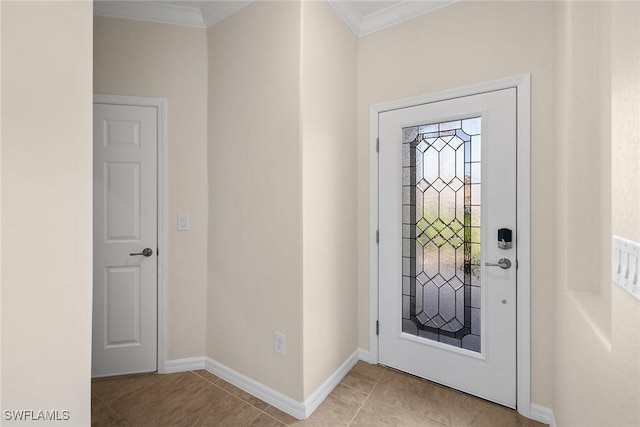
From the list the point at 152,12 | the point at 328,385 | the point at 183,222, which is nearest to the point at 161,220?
the point at 183,222

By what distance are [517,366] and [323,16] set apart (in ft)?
8.53

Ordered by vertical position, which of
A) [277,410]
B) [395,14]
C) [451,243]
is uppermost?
[395,14]

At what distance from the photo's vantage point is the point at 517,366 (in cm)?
172

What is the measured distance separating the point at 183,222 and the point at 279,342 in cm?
120

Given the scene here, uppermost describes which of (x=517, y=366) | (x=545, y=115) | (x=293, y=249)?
(x=545, y=115)

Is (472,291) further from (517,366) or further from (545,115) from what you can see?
(545,115)

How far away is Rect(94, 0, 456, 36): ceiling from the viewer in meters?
2.04

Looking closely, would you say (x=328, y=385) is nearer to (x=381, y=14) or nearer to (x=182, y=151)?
(x=182, y=151)

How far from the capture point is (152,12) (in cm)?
215

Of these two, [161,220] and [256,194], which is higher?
[256,194]

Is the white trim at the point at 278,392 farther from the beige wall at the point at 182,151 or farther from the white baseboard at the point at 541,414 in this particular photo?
the white baseboard at the point at 541,414

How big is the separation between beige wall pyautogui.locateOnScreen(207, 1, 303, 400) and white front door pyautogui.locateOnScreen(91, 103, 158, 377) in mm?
457

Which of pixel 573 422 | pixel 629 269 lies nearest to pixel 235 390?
pixel 573 422

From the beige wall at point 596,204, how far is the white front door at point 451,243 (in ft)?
0.91
